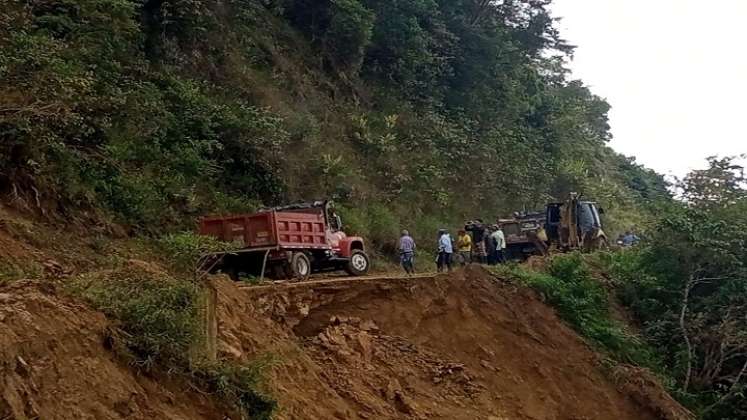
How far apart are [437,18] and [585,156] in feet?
45.7

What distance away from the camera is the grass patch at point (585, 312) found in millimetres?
18500

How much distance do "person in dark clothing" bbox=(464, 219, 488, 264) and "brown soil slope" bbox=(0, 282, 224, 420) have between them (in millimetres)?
15529

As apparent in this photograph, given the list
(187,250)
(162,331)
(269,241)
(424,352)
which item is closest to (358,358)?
(424,352)

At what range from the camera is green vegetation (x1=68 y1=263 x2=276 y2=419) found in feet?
25.3

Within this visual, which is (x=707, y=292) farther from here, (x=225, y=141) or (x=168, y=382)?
Answer: (x=168, y=382)

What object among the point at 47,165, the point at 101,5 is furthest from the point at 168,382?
the point at 101,5

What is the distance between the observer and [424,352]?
49.6 feet

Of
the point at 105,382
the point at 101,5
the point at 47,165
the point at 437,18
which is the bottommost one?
the point at 105,382

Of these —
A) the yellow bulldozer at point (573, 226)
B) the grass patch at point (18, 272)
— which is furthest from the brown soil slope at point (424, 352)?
the yellow bulldozer at point (573, 226)

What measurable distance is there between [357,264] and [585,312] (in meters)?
5.27

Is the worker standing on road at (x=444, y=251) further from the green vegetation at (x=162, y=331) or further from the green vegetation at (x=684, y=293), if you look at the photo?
the green vegetation at (x=162, y=331)

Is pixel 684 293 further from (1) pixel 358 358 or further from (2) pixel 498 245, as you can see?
(1) pixel 358 358

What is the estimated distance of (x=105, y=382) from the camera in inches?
275

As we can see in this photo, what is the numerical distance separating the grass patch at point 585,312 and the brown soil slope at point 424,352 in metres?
0.45
